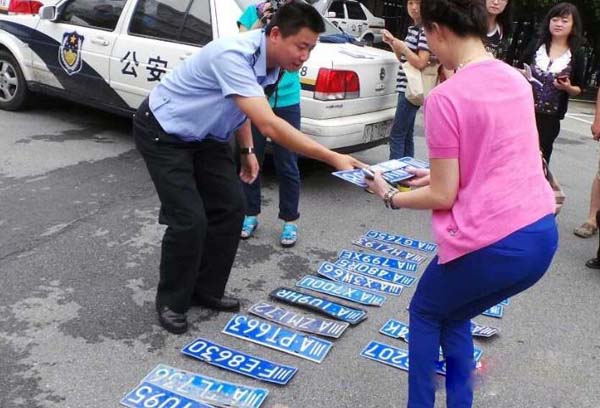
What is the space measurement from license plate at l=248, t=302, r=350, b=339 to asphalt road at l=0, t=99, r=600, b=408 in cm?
8

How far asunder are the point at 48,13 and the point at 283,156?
11.1 ft

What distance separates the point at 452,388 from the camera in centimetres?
236

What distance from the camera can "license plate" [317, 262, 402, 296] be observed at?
3.78 meters

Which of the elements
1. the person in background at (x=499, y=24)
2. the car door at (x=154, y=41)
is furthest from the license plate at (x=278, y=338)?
the car door at (x=154, y=41)

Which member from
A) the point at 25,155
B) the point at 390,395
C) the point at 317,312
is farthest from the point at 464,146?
the point at 25,155

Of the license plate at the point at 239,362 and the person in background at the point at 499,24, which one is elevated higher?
the person in background at the point at 499,24

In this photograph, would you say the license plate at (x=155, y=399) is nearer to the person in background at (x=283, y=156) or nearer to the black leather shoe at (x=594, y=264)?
the person in background at (x=283, y=156)

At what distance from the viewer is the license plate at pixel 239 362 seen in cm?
280

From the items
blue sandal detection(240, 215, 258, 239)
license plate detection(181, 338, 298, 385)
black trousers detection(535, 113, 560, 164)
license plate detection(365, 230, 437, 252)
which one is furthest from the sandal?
license plate detection(181, 338, 298, 385)

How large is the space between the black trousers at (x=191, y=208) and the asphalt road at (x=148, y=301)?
228 millimetres

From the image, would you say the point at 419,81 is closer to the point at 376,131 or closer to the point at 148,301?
the point at 376,131

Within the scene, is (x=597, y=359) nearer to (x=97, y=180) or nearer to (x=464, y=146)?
(x=464, y=146)

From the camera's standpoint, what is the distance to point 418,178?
8.11ft

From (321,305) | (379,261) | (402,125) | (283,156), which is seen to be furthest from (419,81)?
(321,305)
